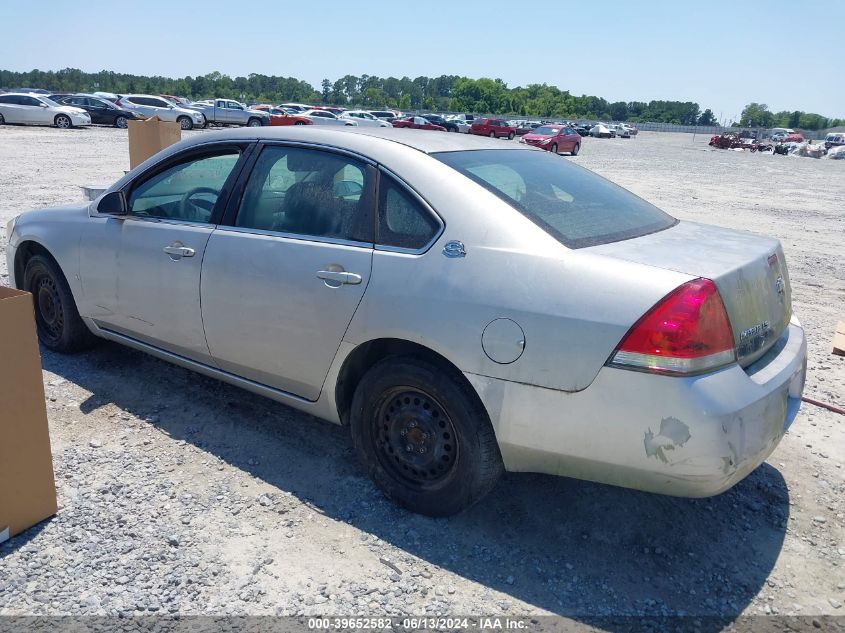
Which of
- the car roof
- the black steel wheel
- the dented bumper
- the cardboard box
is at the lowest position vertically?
the cardboard box

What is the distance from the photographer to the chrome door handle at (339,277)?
3.08 metres

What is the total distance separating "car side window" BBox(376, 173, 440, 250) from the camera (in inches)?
118

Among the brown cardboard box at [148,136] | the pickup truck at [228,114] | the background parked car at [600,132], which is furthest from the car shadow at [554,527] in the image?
the background parked car at [600,132]

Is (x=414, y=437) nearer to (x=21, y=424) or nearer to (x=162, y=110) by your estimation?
(x=21, y=424)

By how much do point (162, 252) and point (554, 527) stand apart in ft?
8.25

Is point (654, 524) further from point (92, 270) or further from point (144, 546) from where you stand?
point (92, 270)

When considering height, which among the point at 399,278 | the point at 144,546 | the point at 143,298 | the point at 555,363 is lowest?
the point at 144,546

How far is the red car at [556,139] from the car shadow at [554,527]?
32.3 m

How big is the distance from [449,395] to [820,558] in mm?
1742

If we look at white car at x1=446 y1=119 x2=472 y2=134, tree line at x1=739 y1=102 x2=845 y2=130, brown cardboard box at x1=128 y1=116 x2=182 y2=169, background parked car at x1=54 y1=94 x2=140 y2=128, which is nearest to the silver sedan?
brown cardboard box at x1=128 y1=116 x2=182 y2=169

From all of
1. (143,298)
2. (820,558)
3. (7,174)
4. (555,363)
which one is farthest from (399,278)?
(7,174)

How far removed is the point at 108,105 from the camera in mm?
36438

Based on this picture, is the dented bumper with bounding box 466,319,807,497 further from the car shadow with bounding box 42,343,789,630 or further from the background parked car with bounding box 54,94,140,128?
the background parked car with bounding box 54,94,140,128

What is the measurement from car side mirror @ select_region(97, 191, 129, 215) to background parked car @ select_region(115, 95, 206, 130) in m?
33.3
